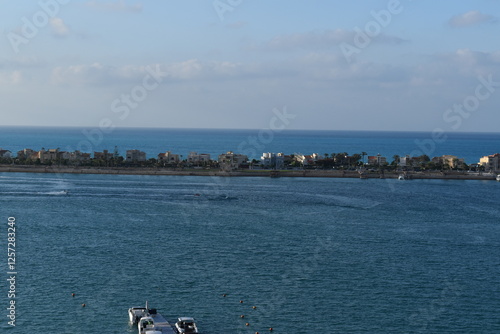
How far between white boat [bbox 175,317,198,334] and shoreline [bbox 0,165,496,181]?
177ft

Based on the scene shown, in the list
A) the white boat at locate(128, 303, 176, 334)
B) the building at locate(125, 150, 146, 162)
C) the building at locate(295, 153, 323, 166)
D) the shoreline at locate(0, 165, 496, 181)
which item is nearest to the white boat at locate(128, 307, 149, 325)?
Result: the white boat at locate(128, 303, 176, 334)

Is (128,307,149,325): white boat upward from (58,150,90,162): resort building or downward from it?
downward

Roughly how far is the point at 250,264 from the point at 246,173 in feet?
156

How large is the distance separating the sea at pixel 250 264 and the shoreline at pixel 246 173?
2375cm

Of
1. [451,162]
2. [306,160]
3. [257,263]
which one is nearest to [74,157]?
[306,160]

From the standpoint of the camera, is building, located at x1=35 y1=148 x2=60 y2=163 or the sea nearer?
the sea

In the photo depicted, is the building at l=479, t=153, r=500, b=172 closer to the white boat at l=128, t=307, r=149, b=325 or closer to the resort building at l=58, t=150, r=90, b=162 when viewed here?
the resort building at l=58, t=150, r=90, b=162

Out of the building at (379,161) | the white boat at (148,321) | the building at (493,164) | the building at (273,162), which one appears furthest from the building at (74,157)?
the white boat at (148,321)

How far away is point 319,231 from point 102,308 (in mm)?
16978

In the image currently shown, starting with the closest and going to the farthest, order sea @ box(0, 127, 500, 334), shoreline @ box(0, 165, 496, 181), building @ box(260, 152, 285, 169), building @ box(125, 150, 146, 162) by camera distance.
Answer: sea @ box(0, 127, 500, 334)
shoreline @ box(0, 165, 496, 181)
building @ box(125, 150, 146, 162)
building @ box(260, 152, 285, 169)

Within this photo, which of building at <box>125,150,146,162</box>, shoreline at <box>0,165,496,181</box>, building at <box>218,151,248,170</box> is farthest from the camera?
building at <box>125,150,146,162</box>

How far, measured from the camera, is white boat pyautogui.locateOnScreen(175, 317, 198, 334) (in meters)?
18.0

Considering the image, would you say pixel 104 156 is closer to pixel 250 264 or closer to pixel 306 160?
pixel 306 160

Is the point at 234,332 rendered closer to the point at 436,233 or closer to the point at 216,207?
A: the point at 436,233
